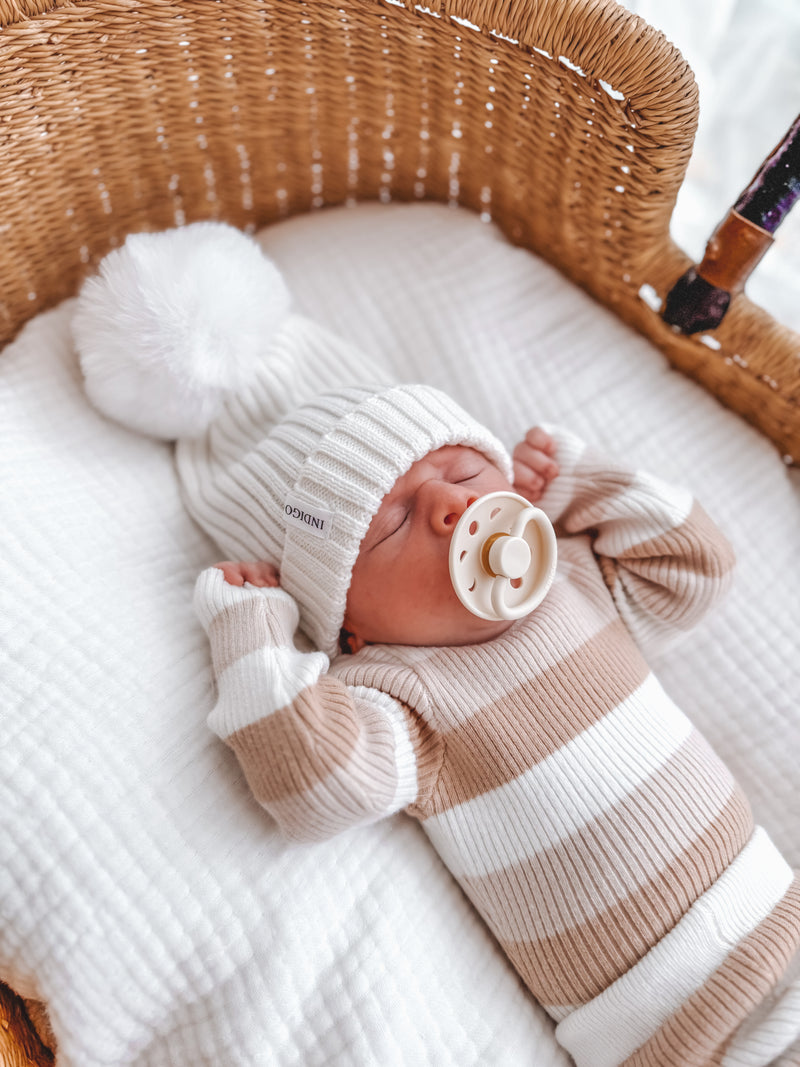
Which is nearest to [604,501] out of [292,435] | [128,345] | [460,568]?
[460,568]

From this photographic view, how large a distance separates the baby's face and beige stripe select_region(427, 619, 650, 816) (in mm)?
77

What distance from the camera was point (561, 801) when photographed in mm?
914

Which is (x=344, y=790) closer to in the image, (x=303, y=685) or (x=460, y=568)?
(x=303, y=685)

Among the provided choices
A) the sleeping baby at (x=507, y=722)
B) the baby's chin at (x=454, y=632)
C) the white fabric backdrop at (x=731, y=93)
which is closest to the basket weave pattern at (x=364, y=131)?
the sleeping baby at (x=507, y=722)

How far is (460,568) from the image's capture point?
2.92 feet

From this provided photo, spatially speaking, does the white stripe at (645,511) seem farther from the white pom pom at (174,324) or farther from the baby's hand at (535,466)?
the white pom pom at (174,324)

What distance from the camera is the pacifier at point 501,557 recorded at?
880 millimetres

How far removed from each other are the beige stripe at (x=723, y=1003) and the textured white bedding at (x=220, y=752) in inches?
6.1

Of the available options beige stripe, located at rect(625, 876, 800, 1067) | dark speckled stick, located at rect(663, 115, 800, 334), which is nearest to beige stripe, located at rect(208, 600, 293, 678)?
beige stripe, located at rect(625, 876, 800, 1067)

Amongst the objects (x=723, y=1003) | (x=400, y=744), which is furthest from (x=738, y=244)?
(x=723, y=1003)

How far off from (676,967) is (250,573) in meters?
0.63

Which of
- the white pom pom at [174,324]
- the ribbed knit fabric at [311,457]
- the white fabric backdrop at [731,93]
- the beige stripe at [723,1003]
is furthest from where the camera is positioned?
the white fabric backdrop at [731,93]

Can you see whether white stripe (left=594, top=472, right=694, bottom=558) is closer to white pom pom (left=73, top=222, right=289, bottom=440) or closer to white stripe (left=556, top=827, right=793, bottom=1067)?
white stripe (left=556, top=827, right=793, bottom=1067)

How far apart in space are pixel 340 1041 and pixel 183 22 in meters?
1.24
